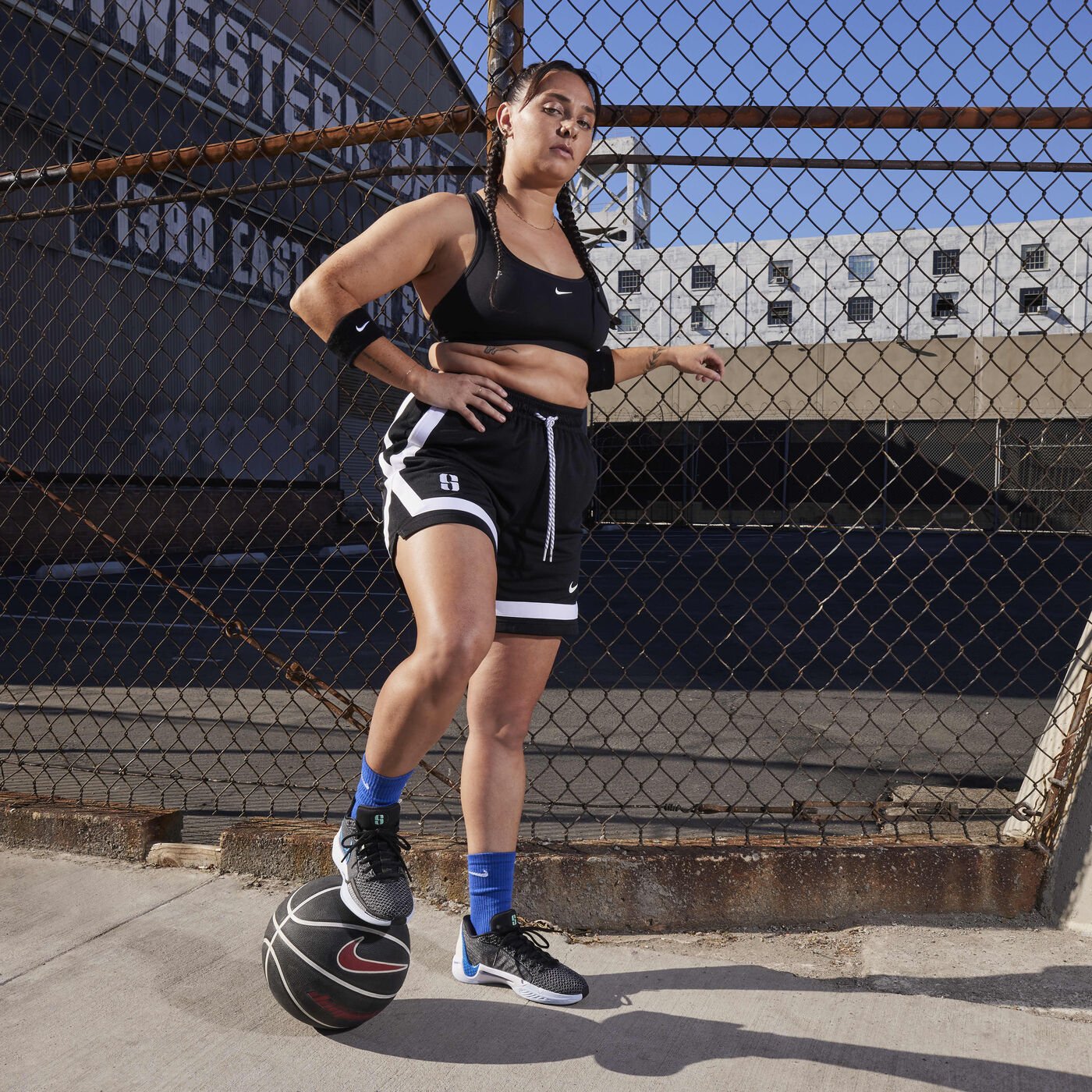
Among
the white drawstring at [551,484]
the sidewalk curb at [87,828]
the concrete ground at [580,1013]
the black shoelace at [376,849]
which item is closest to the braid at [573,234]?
the white drawstring at [551,484]

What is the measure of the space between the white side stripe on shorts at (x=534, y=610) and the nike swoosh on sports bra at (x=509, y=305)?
0.62m

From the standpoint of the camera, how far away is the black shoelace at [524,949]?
243cm

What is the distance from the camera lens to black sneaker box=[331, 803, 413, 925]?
2248 mm

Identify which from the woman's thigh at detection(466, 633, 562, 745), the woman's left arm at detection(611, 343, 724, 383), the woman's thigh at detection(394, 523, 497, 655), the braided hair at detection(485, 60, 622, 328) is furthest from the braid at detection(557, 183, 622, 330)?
the woman's thigh at detection(466, 633, 562, 745)

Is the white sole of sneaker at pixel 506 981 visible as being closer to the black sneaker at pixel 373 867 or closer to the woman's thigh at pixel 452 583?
the black sneaker at pixel 373 867

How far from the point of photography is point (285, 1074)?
6.93 feet

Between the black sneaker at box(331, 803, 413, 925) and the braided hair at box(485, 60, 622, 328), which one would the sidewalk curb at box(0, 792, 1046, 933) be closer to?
the black sneaker at box(331, 803, 413, 925)

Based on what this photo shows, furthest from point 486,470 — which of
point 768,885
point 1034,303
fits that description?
point 1034,303

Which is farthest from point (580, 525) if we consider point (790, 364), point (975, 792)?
point (790, 364)

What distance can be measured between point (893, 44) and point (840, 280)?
49.1 metres

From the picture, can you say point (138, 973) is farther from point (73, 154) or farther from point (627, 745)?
point (73, 154)

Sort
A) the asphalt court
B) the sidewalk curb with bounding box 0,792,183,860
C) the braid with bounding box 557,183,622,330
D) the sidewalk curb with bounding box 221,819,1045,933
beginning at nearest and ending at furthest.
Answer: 1. the braid with bounding box 557,183,622,330
2. the sidewalk curb with bounding box 221,819,1045,933
3. the sidewalk curb with bounding box 0,792,183,860
4. the asphalt court

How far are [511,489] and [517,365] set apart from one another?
0.29m

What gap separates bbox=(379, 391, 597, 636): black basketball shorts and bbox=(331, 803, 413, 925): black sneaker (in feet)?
1.74
